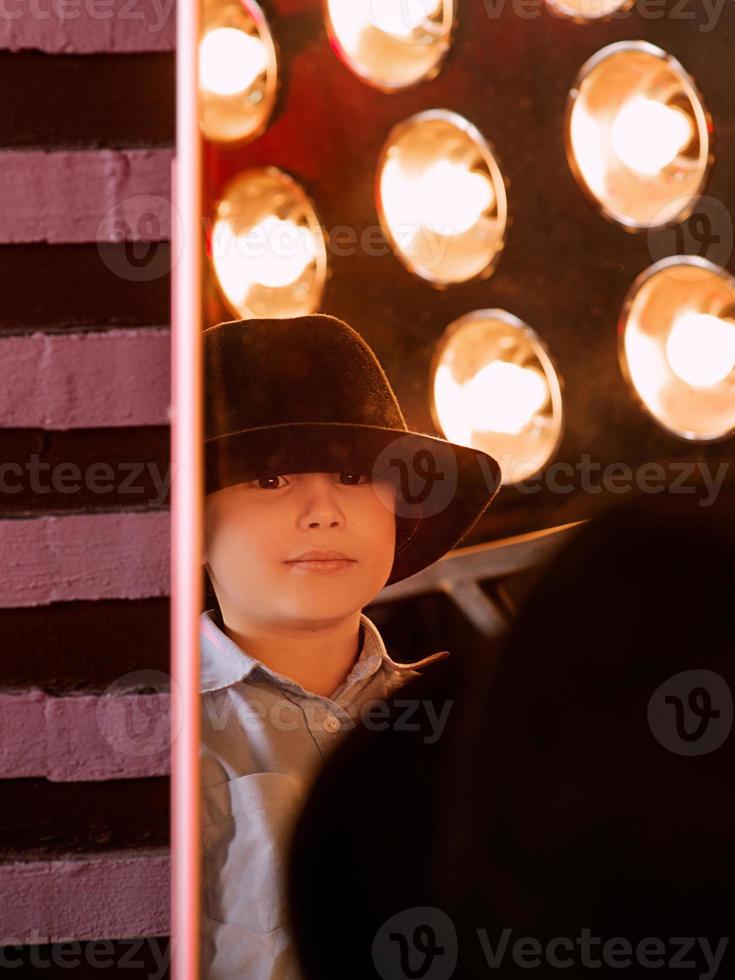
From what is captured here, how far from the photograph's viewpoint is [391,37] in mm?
726

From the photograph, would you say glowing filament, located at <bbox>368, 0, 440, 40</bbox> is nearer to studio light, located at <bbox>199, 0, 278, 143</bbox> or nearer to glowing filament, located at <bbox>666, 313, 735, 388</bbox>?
studio light, located at <bbox>199, 0, 278, 143</bbox>

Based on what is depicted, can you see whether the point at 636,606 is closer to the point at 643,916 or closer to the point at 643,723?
the point at 643,723

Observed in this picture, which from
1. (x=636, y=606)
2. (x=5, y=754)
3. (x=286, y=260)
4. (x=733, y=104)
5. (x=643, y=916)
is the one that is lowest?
(x=643, y=916)

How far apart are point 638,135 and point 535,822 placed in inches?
21.3

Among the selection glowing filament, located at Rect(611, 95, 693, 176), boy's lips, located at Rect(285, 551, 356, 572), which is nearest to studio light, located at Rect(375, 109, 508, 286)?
glowing filament, located at Rect(611, 95, 693, 176)

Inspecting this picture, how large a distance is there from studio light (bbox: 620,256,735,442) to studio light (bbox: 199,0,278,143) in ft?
1.08

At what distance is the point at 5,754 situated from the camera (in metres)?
0.77

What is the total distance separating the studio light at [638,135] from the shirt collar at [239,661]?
0.39 m

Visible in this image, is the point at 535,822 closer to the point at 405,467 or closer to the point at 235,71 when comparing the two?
the point at 405,467

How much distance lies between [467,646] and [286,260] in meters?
0.33

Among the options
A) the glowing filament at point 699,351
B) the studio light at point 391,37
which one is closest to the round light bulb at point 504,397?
the glowing filament at point 699,351

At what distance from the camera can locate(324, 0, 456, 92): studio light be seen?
0.72 m

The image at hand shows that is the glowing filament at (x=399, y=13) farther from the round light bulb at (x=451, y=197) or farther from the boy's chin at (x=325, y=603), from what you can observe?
the boy's chin at (x=325, y=603)

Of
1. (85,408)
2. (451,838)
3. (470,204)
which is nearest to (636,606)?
(451,838)
